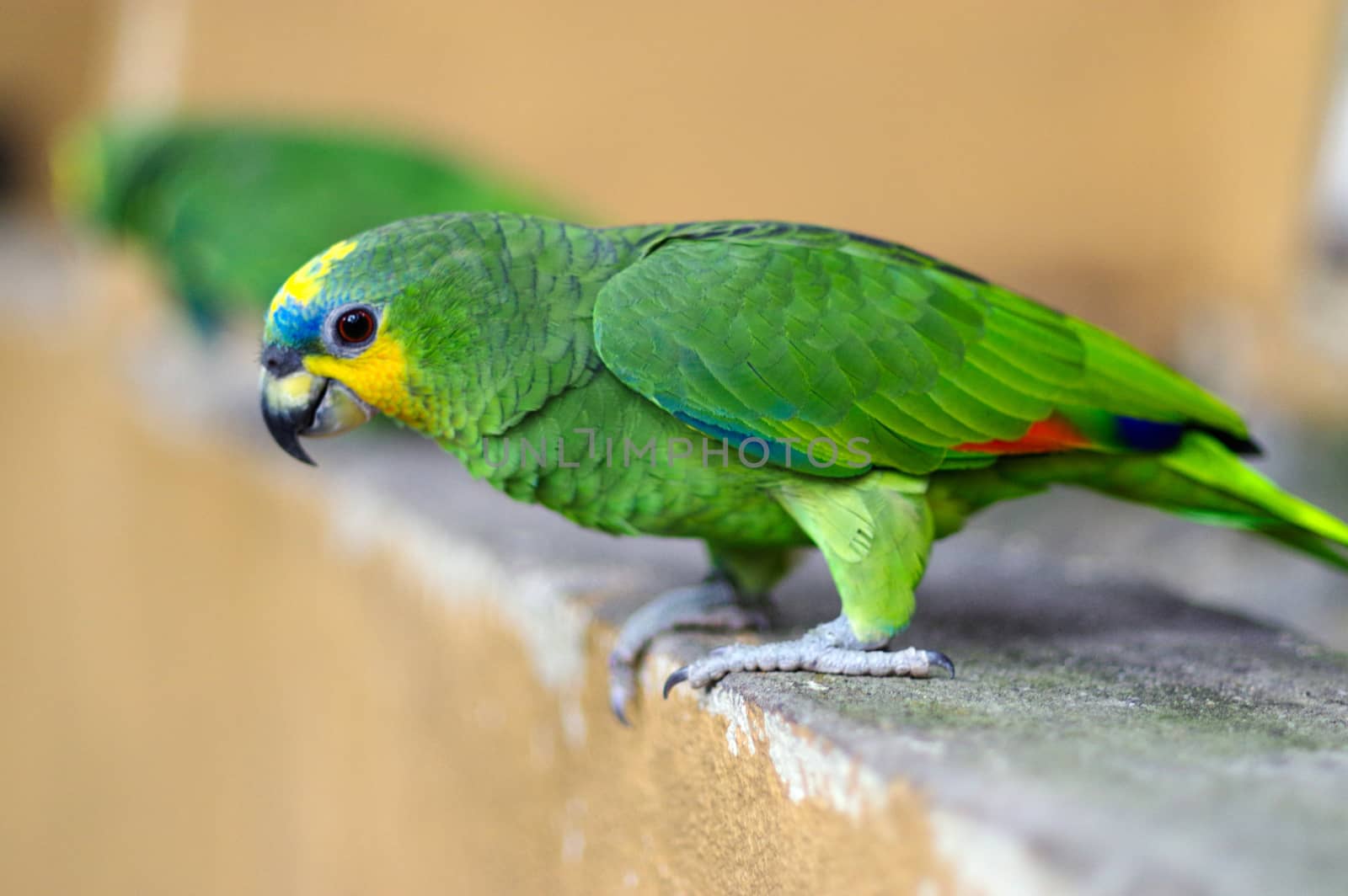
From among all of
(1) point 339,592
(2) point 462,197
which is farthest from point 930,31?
(1) point 339,592

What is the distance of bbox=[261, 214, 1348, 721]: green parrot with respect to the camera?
4.51 feet

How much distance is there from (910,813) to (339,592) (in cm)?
195

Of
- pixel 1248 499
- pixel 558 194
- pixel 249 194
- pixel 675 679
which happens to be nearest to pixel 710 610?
pixel 675 679

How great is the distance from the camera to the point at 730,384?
136 cm

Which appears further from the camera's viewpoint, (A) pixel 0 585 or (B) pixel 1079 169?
(A) pixel 0 585

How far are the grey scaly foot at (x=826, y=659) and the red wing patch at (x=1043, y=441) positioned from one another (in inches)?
10.5

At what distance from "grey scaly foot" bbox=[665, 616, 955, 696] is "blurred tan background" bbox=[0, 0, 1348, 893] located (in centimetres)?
139

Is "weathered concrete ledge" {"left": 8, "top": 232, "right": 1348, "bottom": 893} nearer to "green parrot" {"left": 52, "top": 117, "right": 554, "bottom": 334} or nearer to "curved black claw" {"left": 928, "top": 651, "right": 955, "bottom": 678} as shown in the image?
"curved black claw" {"left": 928, "top": 651, "right": 955, "bottom": 678}

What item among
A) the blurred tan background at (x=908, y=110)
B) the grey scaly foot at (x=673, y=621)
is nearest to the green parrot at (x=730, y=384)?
the grey scaly foot at (x=673, y=621)

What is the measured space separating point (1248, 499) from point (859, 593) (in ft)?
1.92

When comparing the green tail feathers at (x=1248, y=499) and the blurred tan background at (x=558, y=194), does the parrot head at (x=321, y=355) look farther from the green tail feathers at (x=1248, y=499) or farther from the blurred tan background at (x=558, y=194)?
the blurred tan background at (x=558, y=194)

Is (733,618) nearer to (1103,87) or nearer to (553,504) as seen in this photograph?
(553,504)

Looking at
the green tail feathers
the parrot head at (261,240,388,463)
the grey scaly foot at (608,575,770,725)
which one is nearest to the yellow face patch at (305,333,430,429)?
the parrot head at (261,240,388,463)

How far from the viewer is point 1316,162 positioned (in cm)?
466
